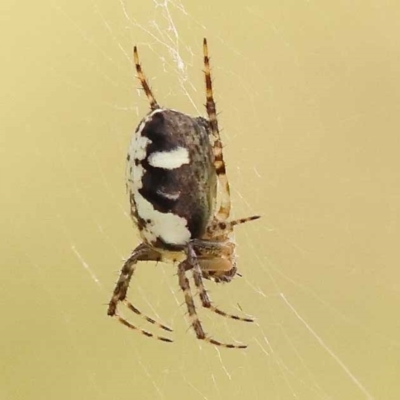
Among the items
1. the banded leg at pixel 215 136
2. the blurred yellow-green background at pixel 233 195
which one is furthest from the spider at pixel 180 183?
the blurred yellow-green background at pixel 233 195

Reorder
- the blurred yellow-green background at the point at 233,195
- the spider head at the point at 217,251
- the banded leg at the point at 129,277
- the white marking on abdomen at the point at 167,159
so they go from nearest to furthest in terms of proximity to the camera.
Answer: the white marking on abdomen at the point at 167,159 → the spider head at the point at 217,251 → the banded leg at the point at 129,277 → the blurred yellow-green background at the point at 233,195

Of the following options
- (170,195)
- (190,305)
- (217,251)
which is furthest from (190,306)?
(170,195)

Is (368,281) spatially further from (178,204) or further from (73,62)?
(73,62)

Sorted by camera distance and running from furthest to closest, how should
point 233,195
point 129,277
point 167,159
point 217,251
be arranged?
point 233,195, point 129,277, point 217,251, point 167,159

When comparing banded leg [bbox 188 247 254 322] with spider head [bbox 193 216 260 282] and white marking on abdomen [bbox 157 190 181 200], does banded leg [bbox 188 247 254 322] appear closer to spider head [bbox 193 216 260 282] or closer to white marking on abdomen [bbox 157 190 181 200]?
spider head [bbox 193 216 260 282]

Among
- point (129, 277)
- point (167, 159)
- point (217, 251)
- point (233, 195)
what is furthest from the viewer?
point (233, 195)

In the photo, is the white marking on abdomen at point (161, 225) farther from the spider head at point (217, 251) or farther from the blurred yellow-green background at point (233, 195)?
the blurred yellow-green background at point (233, 195)

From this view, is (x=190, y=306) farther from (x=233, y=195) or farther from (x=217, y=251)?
(x=233, y=195)

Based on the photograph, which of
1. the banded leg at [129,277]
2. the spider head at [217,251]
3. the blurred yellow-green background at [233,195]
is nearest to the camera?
the spider head at [217,251]
